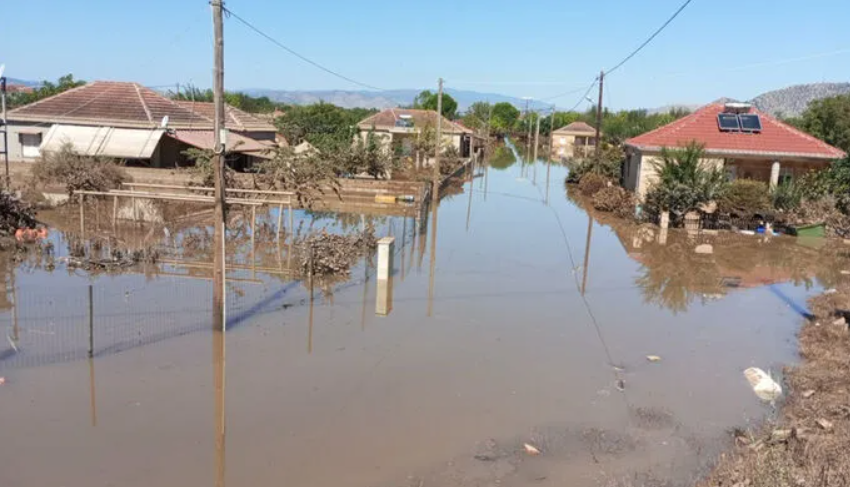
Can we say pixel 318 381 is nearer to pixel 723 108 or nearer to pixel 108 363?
pixel 108 363

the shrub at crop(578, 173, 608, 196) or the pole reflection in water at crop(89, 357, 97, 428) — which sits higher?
the shrub at crop(578, 173, 608, 196)

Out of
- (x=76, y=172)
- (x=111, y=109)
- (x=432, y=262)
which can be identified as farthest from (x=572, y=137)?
(x=432, y=262)

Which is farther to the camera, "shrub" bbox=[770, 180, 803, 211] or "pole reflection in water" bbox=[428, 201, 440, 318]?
"shrub" bbox=[770, 180, 803, 211]

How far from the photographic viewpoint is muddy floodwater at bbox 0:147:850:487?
23.8 ft

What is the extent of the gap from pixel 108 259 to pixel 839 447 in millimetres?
13539

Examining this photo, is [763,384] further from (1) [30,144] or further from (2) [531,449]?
(1) [30,144]

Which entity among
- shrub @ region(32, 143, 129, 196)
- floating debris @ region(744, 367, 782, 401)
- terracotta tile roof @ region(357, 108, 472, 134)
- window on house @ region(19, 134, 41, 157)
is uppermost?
terracotta tile roof @ region(357, 108, 472, 134)

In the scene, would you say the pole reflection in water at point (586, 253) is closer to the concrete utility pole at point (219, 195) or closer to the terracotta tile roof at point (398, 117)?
the concrete utility pole at point (219, 195)

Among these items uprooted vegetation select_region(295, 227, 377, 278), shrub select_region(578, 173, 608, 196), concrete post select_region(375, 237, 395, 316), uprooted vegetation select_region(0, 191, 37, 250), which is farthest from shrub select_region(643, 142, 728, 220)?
uprooted vegetation select_region(0, 191, 37, 250)

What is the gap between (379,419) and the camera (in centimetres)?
832

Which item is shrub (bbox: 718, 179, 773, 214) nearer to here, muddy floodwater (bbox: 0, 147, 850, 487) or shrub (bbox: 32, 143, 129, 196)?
muddy floodwater (bbox: 0, 147, 850, 487)

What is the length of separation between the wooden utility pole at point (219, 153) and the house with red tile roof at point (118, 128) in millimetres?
16908

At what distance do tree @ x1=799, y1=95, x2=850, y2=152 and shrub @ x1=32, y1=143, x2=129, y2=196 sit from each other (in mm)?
32565

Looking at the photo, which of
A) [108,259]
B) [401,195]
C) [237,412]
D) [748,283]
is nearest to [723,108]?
[401,195]
